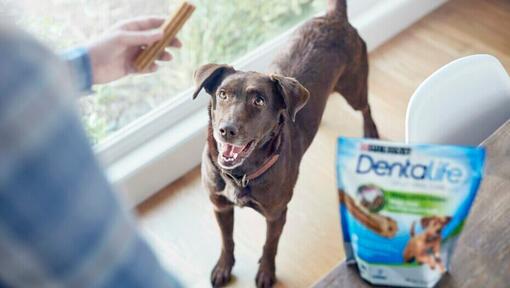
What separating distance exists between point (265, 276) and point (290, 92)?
2.20 feet

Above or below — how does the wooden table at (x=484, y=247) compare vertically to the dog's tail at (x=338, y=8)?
above

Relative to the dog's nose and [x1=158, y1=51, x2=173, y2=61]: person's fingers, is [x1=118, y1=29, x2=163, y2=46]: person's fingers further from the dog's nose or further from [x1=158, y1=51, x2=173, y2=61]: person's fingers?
the dog's nose

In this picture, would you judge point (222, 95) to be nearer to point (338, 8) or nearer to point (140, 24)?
point (140, 24)

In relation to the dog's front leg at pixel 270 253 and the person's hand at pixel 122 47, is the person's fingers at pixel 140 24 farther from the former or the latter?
the dog's front leg at pixel 270 253

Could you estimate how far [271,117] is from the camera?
1411 millimetres

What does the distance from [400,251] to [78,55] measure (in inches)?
23.5

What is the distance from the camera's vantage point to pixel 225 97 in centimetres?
138

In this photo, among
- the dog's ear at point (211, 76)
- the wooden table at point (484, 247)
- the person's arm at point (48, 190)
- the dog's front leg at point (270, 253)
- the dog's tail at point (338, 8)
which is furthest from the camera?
the dog's tail at point (338, 8)

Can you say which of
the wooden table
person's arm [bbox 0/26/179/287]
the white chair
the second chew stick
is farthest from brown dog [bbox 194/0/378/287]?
person's arm [bbox 0/26/179/287]

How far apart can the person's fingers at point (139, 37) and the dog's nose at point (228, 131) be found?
0.22 metres

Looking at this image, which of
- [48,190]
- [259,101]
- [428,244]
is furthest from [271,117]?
[48,190]

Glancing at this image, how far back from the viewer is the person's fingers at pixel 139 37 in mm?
1314

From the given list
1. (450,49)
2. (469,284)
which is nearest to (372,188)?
(469,284)

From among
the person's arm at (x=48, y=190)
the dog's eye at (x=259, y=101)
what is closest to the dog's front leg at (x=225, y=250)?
the dog's eye at (x=259, y=101)
